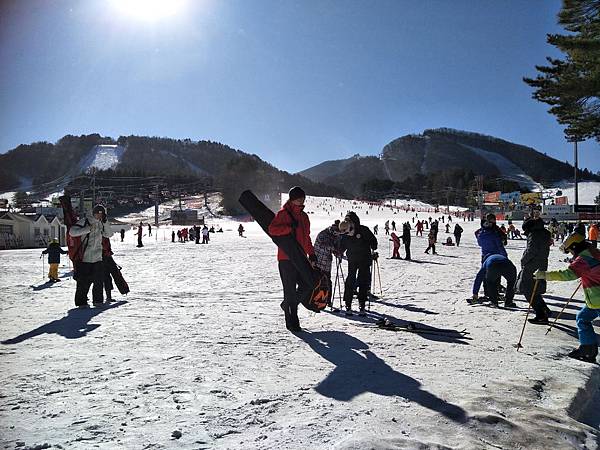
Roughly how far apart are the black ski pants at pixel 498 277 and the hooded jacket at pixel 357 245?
200cm

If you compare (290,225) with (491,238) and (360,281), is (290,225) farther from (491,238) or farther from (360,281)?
(491,238)

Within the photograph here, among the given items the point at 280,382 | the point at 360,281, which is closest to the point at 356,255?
the point at 360,281

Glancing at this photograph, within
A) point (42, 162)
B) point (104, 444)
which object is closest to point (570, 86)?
point (104, 444)

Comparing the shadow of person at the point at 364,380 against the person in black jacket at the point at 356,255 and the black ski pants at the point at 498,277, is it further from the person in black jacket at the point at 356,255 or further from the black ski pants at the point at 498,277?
the black ski pants at the point at 498,277

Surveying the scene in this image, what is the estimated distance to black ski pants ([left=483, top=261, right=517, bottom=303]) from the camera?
22.9 ft

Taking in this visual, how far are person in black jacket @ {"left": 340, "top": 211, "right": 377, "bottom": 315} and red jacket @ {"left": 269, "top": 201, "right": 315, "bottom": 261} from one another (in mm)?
1745

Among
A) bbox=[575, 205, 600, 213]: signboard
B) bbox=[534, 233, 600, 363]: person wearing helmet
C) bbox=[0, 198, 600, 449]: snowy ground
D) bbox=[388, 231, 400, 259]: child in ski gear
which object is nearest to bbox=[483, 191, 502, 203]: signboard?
bbox=[575, 205, 600, 213]: signboard

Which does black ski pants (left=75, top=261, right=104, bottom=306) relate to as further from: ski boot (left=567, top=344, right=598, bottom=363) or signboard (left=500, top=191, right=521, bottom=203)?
signboard (left=500, top=191, right=521, bottom=203)

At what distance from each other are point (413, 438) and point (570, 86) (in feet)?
47.3

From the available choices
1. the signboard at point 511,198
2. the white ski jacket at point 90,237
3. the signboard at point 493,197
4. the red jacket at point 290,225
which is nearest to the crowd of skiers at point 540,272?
the red jacket at point 290,225

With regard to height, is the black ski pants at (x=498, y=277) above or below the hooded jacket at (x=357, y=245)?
below

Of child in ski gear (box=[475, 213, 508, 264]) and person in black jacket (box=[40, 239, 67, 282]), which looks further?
person in black jacket (box=[40, 239, 67, 282])

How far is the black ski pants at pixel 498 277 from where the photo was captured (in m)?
6.98

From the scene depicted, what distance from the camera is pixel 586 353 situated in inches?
175
